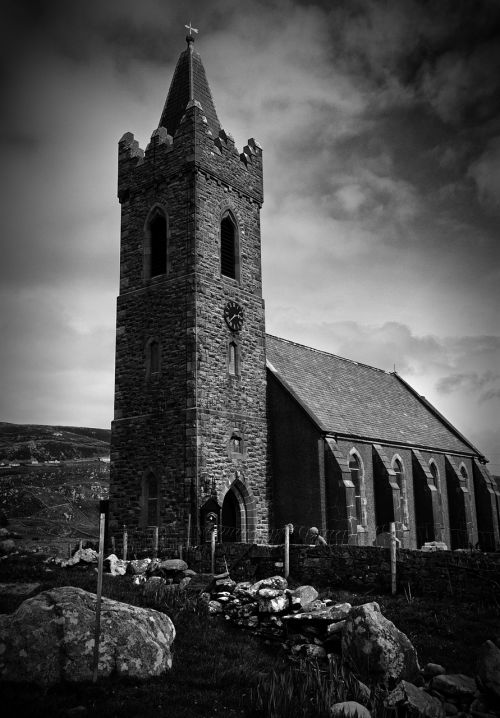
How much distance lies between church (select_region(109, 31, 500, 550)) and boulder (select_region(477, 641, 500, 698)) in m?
15.8

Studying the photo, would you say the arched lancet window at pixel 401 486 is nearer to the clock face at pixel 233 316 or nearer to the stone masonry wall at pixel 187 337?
the stone masonry wall at pixel 187 337

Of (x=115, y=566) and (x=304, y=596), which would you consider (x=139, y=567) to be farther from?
(x=304, y=596)

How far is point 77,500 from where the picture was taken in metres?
52.5

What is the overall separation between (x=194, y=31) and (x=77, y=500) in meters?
36.7

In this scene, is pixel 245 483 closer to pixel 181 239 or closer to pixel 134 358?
pixel 134 358

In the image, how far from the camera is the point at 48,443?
8488 centimetres

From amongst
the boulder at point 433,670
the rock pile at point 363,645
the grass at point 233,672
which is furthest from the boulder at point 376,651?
the grass at point 233,672

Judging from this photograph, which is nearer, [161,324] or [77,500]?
[161,324]

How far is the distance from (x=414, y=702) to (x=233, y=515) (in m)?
19.2

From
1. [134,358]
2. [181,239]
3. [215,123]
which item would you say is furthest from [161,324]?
[215,123]

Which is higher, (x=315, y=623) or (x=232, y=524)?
(x=232, y=524)

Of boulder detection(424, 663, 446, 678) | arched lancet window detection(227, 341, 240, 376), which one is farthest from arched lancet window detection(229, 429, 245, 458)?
boulder detection(424, 663, 446, 678)

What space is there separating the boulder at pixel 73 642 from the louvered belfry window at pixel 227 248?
2123 centimetres

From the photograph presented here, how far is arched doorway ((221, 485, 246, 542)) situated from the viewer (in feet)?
87.9
